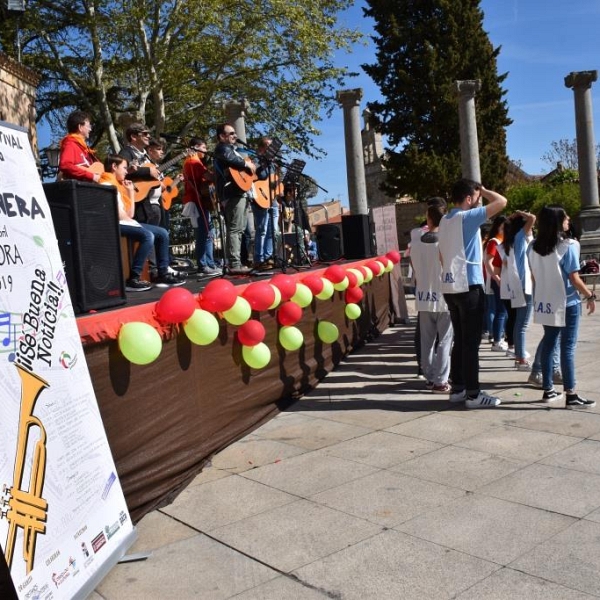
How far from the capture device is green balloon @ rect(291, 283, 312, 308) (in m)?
6.16

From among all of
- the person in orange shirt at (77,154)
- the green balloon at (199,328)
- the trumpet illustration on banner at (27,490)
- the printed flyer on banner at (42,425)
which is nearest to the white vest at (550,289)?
the green balloon at (199,328)

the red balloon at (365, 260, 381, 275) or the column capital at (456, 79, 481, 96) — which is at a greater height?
the column capital at (456, 79, 481, 96)

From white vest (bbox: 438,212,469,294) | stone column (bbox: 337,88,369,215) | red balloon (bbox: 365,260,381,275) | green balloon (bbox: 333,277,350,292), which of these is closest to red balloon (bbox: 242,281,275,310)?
white vest (bbox: 438,212,469,294)

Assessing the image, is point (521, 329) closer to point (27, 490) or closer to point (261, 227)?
point (261, 227)

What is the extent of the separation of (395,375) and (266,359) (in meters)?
2.70

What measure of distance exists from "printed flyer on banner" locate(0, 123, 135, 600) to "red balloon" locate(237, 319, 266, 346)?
222 cm

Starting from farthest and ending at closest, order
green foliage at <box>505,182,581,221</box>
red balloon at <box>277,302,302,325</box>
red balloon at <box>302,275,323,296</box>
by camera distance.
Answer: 1. green foliage at <box>505,182,581,221</box>
2. red balloon at <box>302,275,323,296</box>
3. red balloon at <box>277,302,302,325</box>

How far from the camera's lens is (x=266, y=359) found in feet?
17.8

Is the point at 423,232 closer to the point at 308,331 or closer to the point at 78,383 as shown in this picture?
the point at 308,331

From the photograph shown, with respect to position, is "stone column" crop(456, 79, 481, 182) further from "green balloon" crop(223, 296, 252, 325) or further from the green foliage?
"green balloon" crop(223, 296, 252, 325)

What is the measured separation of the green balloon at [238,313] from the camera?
490 cm

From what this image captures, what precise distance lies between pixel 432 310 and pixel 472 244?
1209mm

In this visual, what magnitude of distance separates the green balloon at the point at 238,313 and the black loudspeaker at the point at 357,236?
6.00 metres

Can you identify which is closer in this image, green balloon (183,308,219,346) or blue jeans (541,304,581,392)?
green balloon (183,308,219,346)
